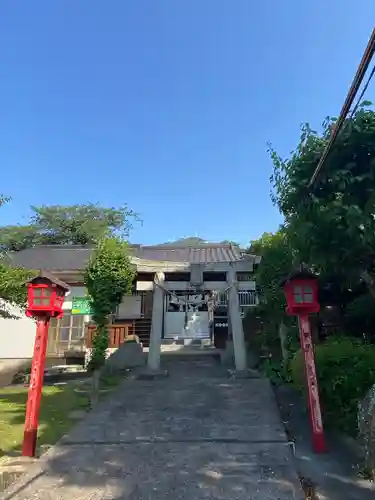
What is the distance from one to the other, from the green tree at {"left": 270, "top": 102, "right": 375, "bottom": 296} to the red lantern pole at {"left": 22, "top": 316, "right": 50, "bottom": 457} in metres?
5.47

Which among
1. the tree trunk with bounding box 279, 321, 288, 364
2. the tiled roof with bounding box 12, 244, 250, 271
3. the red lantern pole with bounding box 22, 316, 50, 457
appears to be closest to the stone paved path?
the red lantern pole with bounding box 22, 316, 50, 457

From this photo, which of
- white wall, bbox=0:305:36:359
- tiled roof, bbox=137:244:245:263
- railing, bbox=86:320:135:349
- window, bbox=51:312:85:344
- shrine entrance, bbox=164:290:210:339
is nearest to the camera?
railing, bbox=86:320:135:349

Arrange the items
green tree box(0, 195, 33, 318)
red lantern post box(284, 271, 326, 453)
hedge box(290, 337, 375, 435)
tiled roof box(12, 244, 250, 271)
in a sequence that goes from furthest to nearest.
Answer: tiled roof box(12, 244, 250, 271) → green tree box(0, 195, 33, 318) → red lantern post box(284, 271, 326, 453) → hedge box(290, 337, 375, 435)

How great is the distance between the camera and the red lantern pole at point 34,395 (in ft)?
19.2

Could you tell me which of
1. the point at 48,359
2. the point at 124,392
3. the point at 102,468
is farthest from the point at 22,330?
the point at 102,468

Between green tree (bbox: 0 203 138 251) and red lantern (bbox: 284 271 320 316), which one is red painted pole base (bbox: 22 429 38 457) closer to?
red lantern (bbox: 284 271 320 316)

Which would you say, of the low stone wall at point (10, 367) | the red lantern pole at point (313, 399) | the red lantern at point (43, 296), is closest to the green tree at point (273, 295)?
the red lantern pole at point (313, 399)

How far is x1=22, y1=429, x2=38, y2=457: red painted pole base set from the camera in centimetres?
580

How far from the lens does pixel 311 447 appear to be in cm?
604

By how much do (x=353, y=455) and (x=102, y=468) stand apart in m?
4.04

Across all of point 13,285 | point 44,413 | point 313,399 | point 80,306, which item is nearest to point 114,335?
point 80,306

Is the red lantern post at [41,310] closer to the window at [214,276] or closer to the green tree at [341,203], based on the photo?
the green tree at [341,203]

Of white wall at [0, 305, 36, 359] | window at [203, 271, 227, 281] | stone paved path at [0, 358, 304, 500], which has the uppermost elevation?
window at [203, 271, 227, 281]

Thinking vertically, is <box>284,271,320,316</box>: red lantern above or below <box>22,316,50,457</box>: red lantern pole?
above
